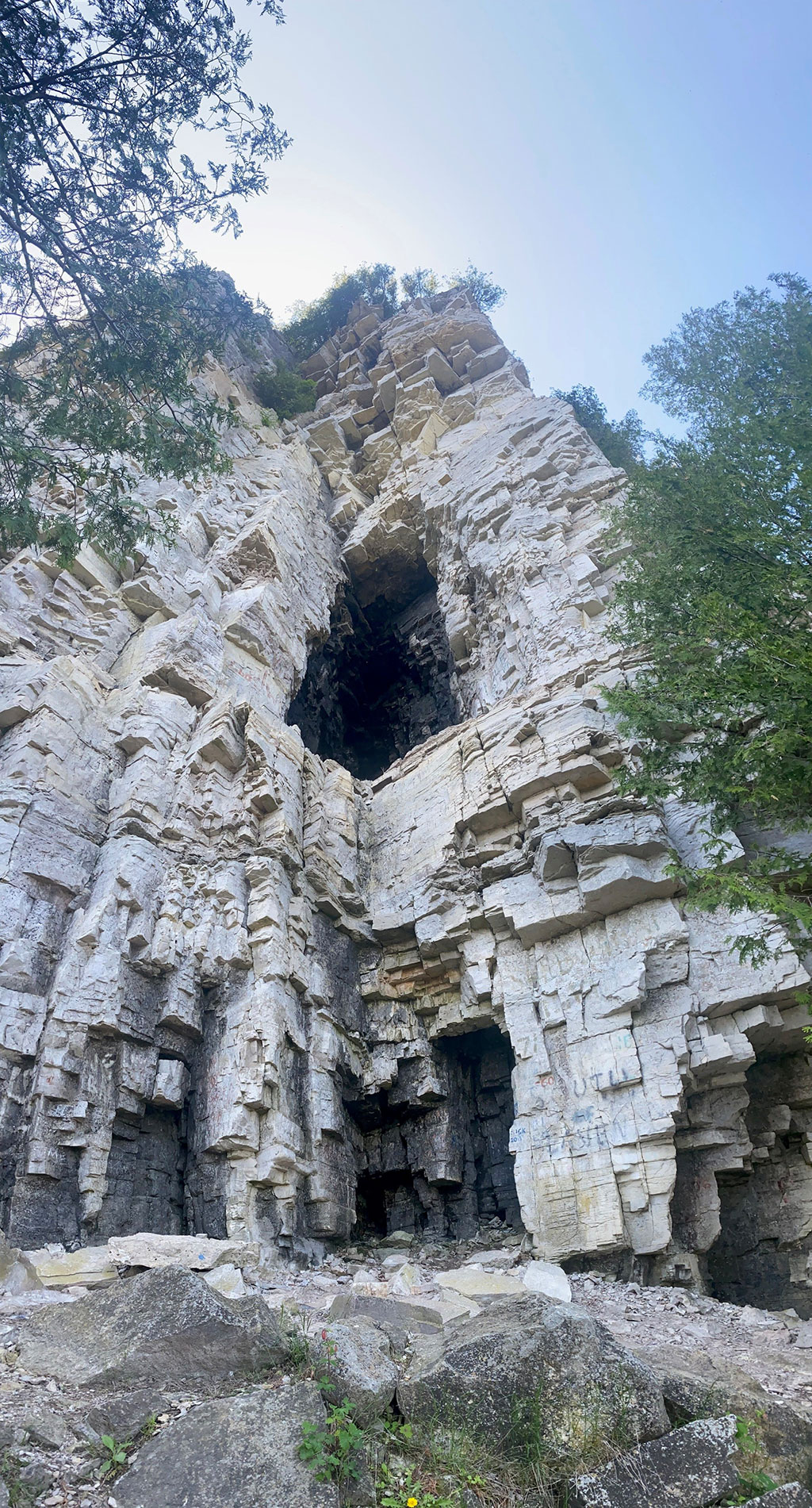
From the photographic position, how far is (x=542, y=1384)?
498 cm

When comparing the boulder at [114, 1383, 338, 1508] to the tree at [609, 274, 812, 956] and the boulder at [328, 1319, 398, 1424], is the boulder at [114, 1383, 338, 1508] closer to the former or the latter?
the boulder at [328, 1319, 398, 1424]

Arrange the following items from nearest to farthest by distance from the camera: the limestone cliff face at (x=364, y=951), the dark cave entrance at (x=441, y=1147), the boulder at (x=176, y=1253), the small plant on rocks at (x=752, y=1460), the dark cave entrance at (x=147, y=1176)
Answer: the small plant on rocks at (x=752, y=1460) → the boulder at (x=176, y=1253) → the limestone cliff face at (x=364, y=951) → the dark cave entrance at (x=147, y=1176) → the dark cave entrance at (x=441, y=1147)

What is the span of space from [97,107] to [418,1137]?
15.3 m

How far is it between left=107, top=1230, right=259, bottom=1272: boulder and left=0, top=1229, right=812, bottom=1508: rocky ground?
2.31 meters

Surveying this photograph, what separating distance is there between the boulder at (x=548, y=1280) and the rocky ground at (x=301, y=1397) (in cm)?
274

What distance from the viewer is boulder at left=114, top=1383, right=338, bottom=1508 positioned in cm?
407

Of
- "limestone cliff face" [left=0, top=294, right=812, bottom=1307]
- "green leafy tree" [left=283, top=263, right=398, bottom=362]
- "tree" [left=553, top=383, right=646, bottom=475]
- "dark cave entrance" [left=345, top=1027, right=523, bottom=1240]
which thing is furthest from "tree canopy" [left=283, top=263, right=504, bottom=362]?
"dark cave entrance" [left=345, top=1027, right=523, bottom=1240]

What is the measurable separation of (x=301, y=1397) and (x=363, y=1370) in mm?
617

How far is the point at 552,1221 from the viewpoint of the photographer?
10.9m

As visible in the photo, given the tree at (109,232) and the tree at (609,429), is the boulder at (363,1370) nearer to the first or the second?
the tree at (109,232)

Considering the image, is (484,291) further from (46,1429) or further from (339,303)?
(46,1429)

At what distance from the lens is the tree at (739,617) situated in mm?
8219

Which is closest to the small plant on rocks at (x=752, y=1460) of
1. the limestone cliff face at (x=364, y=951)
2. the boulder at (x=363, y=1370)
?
the boulder at (x=363, y=1370)

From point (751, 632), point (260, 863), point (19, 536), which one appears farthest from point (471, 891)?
point (19, 536)
